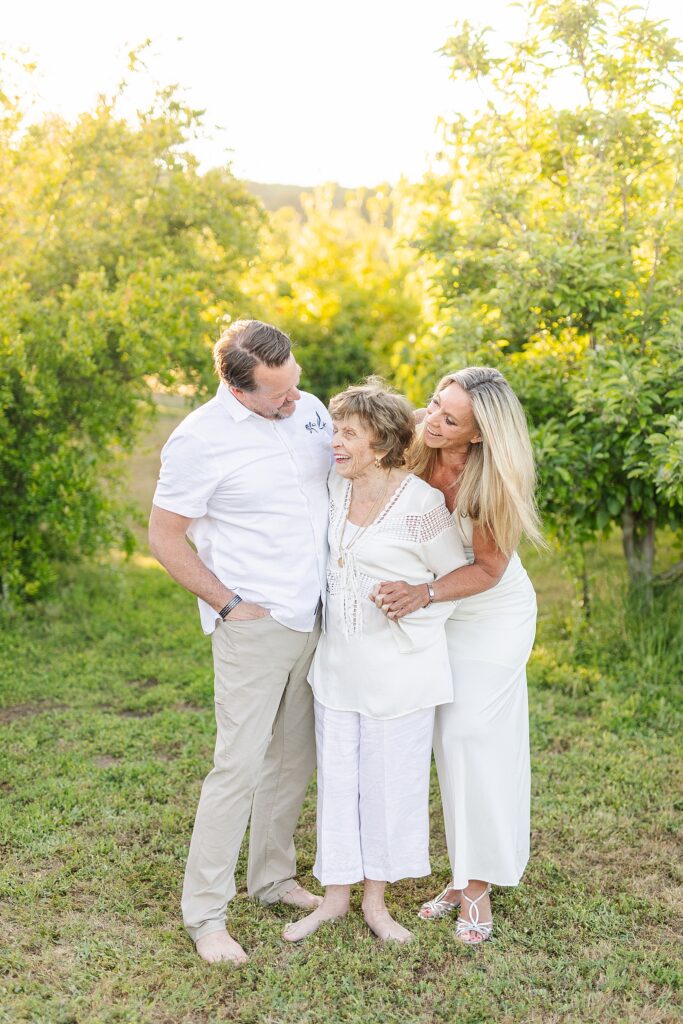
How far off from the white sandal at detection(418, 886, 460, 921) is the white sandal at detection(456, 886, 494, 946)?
0.33 ft

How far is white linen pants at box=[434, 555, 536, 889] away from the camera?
335cm

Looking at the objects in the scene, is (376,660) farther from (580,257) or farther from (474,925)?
(580,257)

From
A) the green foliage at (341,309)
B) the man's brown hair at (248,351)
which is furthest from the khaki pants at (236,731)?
the green foliage at (341,309)

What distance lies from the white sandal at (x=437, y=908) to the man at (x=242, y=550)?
714 mm

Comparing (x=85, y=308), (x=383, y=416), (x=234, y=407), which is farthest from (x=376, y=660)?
(x=85, y=308)

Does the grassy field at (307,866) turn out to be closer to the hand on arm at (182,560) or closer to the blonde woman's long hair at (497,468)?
the hand on arm at (182,560)

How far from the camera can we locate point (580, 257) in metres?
5.30

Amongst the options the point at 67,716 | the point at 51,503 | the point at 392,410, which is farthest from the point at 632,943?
the point at 51,503

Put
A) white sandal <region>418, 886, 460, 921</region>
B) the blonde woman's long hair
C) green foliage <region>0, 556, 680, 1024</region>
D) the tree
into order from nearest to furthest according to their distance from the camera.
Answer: green foliage <region>0, 556, 680, 1024</region> → the blonde woman's long hair → white sandal <region>418, 886, 460, 921</region> → the tree

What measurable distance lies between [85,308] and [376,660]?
4.10 meters

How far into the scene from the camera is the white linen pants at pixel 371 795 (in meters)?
3.25

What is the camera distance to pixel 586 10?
17.6 feet

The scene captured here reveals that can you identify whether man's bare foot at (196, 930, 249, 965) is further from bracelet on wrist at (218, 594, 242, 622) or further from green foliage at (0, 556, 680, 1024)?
bracelet on wrist at (218, 594, 242, 622)

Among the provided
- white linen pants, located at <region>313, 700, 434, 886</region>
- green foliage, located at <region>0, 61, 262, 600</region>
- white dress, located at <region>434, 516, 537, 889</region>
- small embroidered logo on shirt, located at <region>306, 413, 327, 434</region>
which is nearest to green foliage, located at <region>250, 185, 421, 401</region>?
green foliage, located at <region>0, 61, 262, 600</region>
